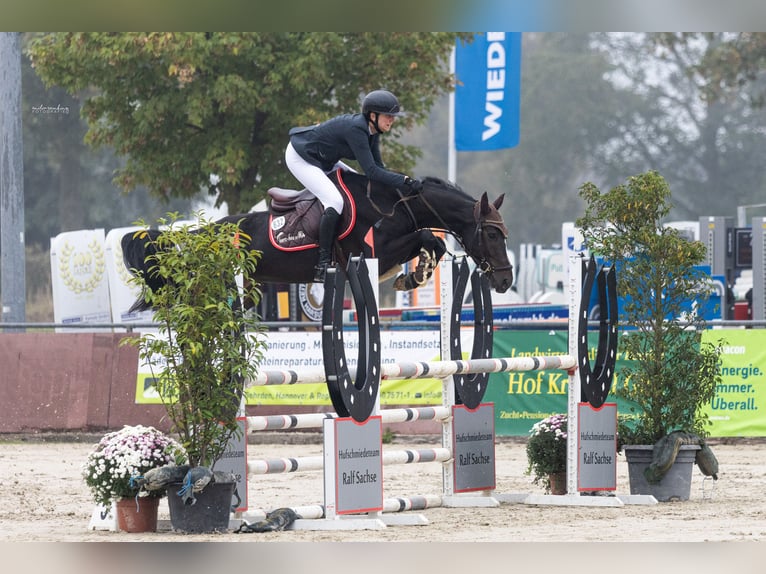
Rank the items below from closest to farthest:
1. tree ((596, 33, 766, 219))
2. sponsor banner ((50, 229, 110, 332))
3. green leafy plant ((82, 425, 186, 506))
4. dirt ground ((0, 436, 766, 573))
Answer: dirt ground ((0, 436, 766, 573))
green leafy plant ((82, 425, 186, 506))
sponsor banner ((50, 229, 110, 332))
tree ((596, 33, 766, 219))

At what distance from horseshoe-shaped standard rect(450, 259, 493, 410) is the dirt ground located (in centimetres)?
78

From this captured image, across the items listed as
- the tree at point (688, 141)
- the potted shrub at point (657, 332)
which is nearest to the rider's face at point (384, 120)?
the potted shrub at point (657, 332)

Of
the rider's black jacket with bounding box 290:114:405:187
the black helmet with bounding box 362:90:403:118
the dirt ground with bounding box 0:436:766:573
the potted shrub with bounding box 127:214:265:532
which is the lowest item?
the dirt ground with bounding box 0:436:766:573

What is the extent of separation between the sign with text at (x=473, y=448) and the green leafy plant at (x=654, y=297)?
95 centimetres

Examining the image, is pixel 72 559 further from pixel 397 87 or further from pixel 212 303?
pixel 397 87

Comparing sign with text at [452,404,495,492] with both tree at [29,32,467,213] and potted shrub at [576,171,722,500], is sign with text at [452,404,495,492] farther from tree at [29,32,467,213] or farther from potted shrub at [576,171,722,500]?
tree at [29,32,467,213]

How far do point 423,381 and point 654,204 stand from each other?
5.29m

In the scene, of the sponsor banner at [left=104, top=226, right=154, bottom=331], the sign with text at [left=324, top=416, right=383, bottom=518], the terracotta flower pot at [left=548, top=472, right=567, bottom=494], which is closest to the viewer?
the sign with text at [left=324, top=416, right=383, bottom=518]

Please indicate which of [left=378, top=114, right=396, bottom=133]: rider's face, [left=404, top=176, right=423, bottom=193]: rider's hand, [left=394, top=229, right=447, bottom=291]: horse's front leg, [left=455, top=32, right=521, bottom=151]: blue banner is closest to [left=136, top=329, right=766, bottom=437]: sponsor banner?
[left=394, top=229, right=447, bottom=291]: horse's front leg

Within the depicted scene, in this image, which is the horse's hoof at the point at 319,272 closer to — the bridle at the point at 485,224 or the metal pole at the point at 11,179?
the bridle at the point at 485,224

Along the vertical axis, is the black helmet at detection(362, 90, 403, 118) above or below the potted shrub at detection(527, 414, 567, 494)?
above

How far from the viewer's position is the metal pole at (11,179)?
583 inches

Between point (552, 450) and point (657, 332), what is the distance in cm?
109

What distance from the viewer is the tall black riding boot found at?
A: 7910mm
